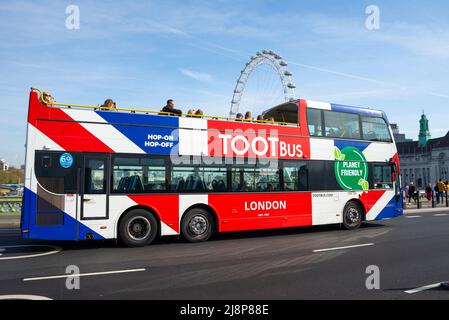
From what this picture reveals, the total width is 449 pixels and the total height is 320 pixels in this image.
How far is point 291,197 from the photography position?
11.6 m

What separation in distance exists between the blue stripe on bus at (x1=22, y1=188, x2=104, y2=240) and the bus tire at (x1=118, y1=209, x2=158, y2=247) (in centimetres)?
64

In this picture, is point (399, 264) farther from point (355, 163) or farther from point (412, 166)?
point (412, 166)

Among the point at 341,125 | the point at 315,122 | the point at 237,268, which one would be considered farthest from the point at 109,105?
the point at 341,125

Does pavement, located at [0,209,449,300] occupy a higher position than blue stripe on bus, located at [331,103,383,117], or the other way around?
blue stripe on bus, located at [331,103,383,117]

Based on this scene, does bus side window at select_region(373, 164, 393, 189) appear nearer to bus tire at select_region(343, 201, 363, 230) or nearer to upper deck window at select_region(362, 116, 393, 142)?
upper deck window at select_region(362, 116, 393, 142)

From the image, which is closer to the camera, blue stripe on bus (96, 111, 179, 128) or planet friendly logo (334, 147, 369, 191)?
blue stripe on bus (96, 111, 179, 128)

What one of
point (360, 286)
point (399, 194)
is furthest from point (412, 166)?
point (360, 286)

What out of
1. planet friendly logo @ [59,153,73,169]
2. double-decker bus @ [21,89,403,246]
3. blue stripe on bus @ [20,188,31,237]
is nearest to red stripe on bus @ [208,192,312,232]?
double-decker bus @ [21,89,403,246]

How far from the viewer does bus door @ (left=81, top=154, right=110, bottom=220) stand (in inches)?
354

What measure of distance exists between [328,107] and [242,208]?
4.77m

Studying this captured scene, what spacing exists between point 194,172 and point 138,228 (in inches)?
82.7

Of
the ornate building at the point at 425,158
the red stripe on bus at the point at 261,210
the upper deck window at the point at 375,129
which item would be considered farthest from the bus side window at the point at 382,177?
the ornate building at the point at 425,158

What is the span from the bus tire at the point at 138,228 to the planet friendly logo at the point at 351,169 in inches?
258
